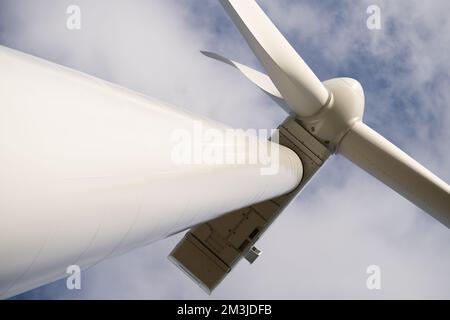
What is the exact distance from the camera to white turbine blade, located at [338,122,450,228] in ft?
23.9

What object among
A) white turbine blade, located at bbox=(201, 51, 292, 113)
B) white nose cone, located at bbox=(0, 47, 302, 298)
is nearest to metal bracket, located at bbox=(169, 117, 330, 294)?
white turbine blade, located at bbox=(201, 51, 292, 113)

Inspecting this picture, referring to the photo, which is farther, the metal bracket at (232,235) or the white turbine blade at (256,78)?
the metal bracket at (232,235)

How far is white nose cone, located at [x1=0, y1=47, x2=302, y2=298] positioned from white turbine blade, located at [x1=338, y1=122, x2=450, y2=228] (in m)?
5.68

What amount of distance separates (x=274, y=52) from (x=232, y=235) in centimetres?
414

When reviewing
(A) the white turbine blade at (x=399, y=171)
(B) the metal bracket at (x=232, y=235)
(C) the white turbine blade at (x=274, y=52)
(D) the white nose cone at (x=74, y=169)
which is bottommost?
(D) the white nose cone at (x=74, y=169)

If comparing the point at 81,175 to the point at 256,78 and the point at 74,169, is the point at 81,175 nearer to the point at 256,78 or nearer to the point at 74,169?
the point at 74,169

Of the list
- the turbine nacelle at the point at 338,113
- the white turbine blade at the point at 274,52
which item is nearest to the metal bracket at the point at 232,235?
the turbine nacelle at the point at 338,113

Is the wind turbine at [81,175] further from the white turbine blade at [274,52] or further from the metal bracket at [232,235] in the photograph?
the metal bracket at [232,235]

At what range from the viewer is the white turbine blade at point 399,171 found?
7.27 m

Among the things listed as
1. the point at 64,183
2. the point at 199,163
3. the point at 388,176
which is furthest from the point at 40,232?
the point at 388,176

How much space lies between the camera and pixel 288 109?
8312mm

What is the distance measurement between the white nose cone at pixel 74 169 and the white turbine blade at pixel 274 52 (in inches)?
152

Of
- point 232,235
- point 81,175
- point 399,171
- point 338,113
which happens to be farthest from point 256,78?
point 81,175

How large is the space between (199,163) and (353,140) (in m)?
5.89
